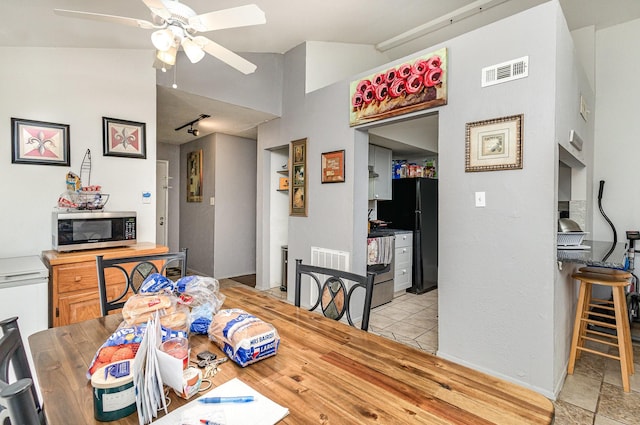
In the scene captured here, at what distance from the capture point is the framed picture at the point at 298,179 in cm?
379

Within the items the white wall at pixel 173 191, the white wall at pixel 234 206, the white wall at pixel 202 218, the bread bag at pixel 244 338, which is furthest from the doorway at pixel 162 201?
the bread bag at pixel 244 338

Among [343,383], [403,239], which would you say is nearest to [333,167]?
[403,239]

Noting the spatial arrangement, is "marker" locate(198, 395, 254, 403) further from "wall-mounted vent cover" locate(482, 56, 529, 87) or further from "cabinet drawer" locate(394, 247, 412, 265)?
"cabinet drawer" locate(394, 247, 412, 265)

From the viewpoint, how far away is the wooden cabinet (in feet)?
6.91

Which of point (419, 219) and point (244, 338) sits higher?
point (419, 219)

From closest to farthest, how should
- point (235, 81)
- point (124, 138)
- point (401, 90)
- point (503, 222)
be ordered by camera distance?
point (503, 222) → point (401, 90) → point (124, 138) → point (235, 81)

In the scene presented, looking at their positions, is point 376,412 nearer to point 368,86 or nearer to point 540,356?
point 540,356

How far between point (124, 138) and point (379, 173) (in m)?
3.13

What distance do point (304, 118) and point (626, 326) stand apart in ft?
11.4

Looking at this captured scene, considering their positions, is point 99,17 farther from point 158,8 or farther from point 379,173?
point 379,173

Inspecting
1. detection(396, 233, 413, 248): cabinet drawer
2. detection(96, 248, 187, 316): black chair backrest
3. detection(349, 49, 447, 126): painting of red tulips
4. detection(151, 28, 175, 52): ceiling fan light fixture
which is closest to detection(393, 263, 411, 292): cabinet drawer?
detection(396, 233, 413, 248): cabinet drawer

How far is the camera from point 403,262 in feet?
14.4

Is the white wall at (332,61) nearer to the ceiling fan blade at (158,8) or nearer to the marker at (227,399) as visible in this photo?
the ceiling fan blade at (158,8)

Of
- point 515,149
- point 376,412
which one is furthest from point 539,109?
point 376,412
